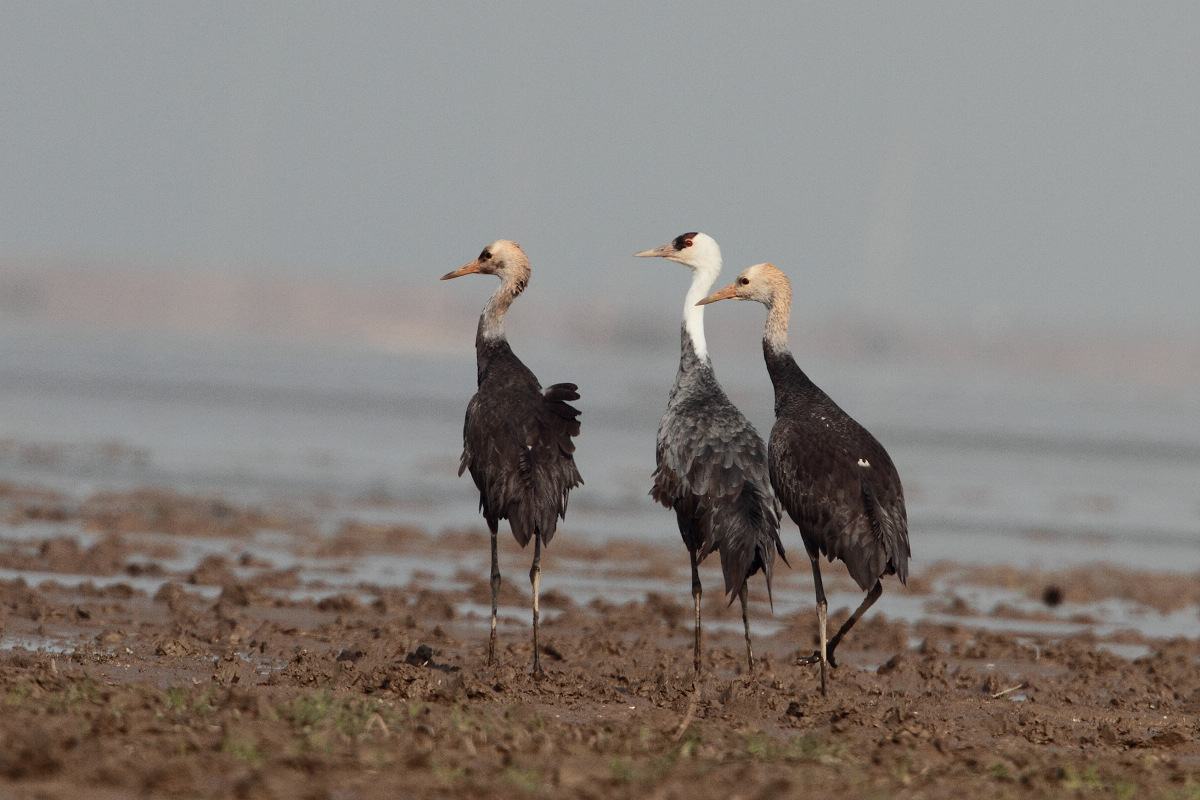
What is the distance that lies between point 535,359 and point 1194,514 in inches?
2004

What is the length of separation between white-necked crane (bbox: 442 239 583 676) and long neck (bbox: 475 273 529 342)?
48 cm

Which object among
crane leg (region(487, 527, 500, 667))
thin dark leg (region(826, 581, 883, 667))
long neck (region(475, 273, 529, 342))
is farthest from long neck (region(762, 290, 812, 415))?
crane leg (region(487, 527, 500, 667))

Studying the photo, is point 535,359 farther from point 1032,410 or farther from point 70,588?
point 70,588

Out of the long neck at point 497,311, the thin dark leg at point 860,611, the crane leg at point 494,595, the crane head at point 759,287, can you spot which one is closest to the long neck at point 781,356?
the crane head at point 759,287

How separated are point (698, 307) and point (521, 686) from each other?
136 inches

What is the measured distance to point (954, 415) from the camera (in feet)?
158

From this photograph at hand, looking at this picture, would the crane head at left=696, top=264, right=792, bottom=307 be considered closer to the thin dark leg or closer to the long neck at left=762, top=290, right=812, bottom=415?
the long neck at left=762, top=290, right=812, bottom=415

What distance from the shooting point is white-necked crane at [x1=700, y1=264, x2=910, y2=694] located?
9.00 metres

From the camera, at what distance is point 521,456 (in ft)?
31.3

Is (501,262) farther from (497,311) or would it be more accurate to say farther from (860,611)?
(860,611)

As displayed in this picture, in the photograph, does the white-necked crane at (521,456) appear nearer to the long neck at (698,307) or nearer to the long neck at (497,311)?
the long neck at (497,311)

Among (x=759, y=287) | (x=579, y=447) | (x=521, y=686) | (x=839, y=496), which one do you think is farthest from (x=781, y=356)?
(x=579, y=447)

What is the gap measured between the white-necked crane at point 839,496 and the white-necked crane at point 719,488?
0.69ft

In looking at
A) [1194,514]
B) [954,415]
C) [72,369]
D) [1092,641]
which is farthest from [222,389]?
[1092,641]
